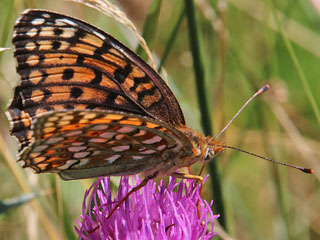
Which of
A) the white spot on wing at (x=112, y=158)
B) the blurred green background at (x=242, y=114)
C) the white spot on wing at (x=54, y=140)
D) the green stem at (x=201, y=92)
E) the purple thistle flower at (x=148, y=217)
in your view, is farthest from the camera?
the blurred green background at (x=242, y=114)

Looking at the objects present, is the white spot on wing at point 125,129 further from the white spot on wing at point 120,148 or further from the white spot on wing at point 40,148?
the white spot on wing at point 40,148

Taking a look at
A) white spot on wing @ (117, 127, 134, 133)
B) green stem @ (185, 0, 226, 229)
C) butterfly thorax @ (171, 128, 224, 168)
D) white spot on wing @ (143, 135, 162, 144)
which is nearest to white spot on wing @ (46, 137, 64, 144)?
white spot on wing @ (117, 127, 134, 133)

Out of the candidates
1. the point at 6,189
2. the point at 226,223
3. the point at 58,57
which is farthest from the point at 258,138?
the point at 58,57

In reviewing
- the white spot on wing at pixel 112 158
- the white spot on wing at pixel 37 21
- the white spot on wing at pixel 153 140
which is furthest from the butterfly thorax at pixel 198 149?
the white spot on wing at pixel 37 21

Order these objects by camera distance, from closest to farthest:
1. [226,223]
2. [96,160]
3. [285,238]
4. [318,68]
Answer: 1. [96,160]
2. [226,223]
3. [285,238]
4. [318,68]

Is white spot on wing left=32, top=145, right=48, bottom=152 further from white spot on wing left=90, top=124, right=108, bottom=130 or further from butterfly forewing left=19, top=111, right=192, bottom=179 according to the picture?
white spot on wing left=90, top=124, right=108, bottom=130

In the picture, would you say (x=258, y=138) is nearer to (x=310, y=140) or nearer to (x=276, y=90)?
(x=310, y=140)

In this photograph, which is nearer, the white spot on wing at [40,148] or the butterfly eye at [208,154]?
the white spot on wing at [40,148]
